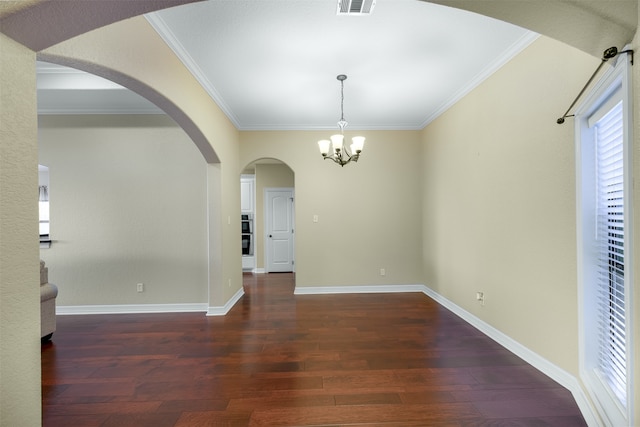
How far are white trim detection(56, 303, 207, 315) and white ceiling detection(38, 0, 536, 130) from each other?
2706 mm

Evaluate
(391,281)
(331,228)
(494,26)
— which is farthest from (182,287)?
(494,26)

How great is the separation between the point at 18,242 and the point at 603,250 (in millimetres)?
3151

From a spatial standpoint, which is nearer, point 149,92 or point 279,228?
point 149,92

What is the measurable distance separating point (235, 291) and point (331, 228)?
187 centimetres

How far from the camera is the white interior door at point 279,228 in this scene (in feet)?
22.6

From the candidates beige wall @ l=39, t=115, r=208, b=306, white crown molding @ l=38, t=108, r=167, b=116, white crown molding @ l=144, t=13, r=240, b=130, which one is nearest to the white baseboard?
beige wall @ l=39, t=115, r=208, b=306

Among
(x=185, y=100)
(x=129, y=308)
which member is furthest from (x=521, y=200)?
(x=129, y=308)

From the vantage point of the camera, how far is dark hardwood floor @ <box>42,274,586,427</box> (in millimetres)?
1896

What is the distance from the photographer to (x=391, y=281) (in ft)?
16.1

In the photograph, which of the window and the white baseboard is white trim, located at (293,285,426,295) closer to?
the white baseboard

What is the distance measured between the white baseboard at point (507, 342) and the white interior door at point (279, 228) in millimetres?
2079

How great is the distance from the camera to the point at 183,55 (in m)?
2.69

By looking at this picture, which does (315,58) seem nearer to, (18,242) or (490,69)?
(490,69)

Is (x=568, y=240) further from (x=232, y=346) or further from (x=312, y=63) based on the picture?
(x=232, y=346)
